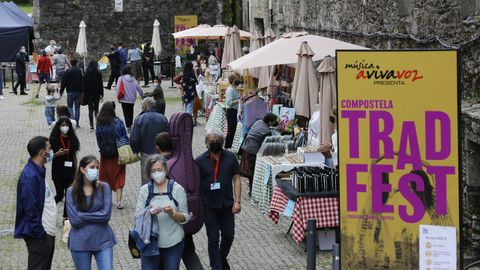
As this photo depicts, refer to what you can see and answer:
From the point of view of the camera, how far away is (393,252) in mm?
7230

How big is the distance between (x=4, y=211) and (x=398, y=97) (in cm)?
920

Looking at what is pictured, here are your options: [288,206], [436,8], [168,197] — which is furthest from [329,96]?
[168,197]

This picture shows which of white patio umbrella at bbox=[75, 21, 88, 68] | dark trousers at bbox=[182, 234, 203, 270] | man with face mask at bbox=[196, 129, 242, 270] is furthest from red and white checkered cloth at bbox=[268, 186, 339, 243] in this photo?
white patio umbrella at bbox=[75, 21, 88, 68]

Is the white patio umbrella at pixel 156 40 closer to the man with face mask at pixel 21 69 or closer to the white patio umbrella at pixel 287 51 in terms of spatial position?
the man with face mask at pixel 21 69

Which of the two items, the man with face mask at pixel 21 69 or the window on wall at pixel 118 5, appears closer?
the man with face mask at pixel 21 69

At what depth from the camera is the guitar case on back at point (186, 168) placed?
989 centimetres

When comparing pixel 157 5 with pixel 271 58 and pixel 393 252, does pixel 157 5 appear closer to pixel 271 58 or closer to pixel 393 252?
pixel 271 58

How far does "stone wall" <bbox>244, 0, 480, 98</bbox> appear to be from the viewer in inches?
492

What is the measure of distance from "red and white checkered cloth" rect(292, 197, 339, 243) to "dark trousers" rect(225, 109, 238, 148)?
767 centimetres

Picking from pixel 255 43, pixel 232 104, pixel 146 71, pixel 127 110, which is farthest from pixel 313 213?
pixel 146 71

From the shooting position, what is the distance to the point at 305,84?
1653cm

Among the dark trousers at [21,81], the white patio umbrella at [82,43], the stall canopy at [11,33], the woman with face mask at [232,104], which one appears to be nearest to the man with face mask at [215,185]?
the woman with face mask at [232,104]

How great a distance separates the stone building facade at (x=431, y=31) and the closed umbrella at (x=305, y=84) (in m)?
1.23

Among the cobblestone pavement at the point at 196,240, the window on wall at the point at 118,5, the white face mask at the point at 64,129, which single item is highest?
the window on wall at the point at 118,5
